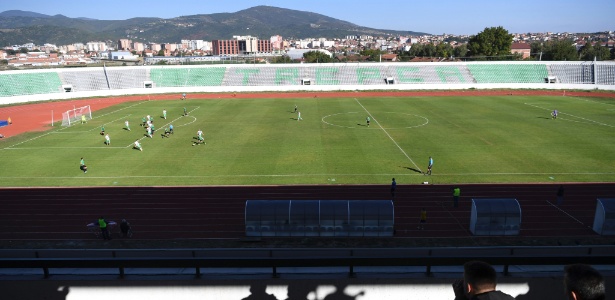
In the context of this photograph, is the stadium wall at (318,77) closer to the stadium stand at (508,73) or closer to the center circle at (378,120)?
the stadium stand at (508,73)

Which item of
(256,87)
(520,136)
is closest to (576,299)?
(520,136)

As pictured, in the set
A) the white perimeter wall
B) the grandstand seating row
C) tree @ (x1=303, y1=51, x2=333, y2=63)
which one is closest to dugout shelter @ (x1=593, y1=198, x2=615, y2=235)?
the white perimeter wall

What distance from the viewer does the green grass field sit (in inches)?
908

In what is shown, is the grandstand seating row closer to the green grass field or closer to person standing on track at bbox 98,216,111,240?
the green grass field

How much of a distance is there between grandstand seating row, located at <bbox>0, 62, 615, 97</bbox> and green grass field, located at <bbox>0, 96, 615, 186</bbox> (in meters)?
19.9

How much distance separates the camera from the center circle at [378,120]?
121 feet

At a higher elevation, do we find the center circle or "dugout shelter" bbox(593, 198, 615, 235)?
the center circle

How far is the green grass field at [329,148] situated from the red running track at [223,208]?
1.26m

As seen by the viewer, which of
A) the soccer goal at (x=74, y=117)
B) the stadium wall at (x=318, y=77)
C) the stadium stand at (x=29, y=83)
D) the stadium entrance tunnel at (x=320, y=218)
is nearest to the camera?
the stadium entrance tunnel at (x=320, y=218)

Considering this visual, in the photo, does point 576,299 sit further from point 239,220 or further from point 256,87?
point 256,87

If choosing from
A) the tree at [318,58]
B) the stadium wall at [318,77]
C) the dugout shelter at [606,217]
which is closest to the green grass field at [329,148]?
the dugout shelter at [606,217]

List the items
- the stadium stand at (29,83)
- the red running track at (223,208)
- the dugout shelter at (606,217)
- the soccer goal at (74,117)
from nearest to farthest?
1. the dugout shelter at (606,217)
2. the red running track at (223,208)
3. the soccer goal at (74,117)
4. the stadium stand at (29,83)

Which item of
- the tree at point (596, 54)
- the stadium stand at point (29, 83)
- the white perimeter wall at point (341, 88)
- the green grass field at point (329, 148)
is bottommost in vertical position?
the green grass field at point (329, 148)

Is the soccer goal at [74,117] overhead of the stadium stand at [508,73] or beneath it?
beneath
